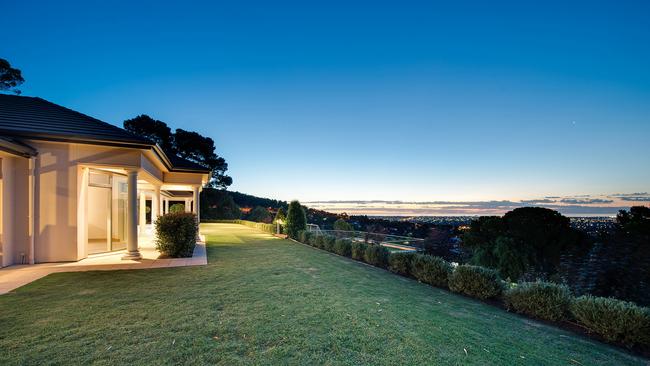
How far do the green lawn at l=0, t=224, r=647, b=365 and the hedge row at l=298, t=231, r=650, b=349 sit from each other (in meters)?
0.35

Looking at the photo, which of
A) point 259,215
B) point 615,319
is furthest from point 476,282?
point 259,215

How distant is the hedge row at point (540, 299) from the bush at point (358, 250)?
178 cm

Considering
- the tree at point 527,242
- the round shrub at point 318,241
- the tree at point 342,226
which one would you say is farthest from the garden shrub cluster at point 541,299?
the tree at point 342,226

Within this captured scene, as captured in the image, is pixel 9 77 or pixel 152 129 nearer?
pixel 9 77

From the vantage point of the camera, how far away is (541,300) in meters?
4.93

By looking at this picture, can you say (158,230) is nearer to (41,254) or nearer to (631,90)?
(41,254)

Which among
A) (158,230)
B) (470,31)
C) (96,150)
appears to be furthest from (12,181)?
(470,31)

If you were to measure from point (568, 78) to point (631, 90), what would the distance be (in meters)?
2.28

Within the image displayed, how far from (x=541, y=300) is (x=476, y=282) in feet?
4.30

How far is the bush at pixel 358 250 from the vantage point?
1052cm

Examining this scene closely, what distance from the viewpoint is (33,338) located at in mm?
3318

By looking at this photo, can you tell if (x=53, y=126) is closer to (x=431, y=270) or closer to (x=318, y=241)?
(x=318, y=241)

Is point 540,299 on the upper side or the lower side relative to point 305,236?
upper

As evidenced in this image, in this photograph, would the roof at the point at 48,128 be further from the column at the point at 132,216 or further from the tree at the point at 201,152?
the tree at the point at 201,152
